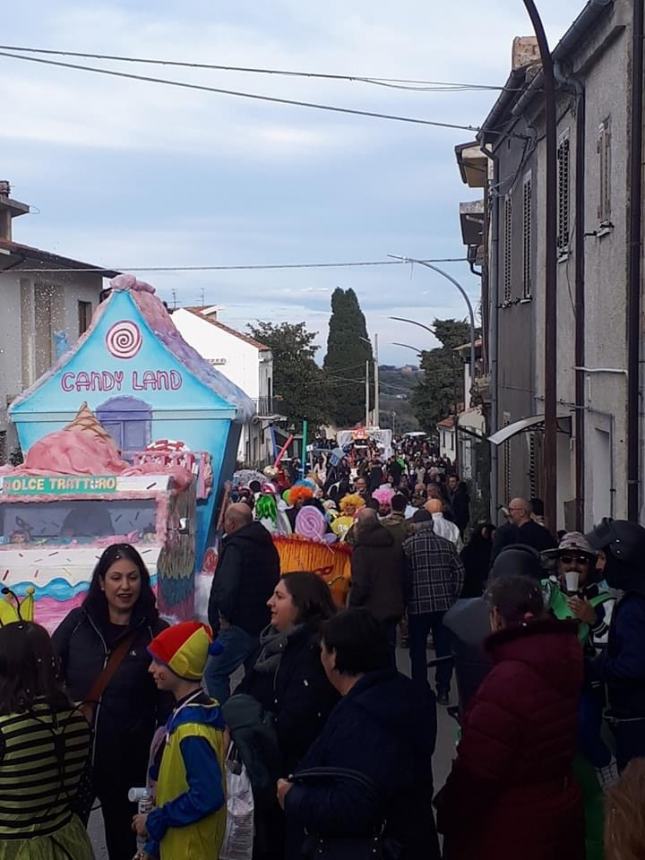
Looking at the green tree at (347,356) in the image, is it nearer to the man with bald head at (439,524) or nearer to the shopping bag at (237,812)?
the man with bald head at (439,524)

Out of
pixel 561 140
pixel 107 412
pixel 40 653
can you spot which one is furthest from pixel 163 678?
pixel 561 140

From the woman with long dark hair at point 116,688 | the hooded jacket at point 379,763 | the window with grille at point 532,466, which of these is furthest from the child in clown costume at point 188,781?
the window with grille at point 532,466

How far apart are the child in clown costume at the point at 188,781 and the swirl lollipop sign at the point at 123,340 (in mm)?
12205

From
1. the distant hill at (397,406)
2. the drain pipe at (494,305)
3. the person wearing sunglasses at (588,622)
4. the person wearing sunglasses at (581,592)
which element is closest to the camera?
the person wearing sunglasses at (588,622)

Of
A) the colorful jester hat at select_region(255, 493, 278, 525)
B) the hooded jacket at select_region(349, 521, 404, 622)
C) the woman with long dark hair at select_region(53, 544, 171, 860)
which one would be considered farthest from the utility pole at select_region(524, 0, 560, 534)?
the woman with long dark hair at select_region(53, 544, 171, 860)

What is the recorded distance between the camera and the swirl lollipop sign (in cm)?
1683

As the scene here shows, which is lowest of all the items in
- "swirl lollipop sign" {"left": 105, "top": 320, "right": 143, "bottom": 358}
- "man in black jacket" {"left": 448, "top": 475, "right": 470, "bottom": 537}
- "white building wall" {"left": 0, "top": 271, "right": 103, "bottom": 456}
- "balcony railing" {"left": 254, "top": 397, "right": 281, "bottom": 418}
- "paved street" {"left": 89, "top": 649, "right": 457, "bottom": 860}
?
"paved street" {"left": 89, "top": 649, "right": 457, "bottom": 860}

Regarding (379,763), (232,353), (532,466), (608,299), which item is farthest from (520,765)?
(232,353)

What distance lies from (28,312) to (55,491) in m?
21.9

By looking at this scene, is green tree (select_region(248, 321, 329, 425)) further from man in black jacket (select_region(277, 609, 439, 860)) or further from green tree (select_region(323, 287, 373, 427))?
man in black jacket (select_region(277, 609, 439, 860))

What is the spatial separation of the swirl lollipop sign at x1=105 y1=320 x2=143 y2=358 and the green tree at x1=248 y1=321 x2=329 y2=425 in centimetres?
5621

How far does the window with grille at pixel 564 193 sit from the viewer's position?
16719 mm

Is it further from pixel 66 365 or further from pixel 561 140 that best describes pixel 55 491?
pixel 561 140

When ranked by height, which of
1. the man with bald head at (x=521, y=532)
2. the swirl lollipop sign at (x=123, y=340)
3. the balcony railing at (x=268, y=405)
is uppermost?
the swirl lollipop sign at (x=123, y=340)
